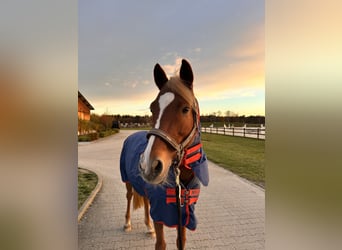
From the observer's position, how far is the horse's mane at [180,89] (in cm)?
101

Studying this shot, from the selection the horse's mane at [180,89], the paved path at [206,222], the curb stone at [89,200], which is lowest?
the paved path at [206,222]

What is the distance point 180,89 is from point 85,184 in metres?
3.17

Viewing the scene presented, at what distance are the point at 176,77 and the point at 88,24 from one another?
677mm

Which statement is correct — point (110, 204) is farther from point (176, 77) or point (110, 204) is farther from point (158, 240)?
point (176, 77)

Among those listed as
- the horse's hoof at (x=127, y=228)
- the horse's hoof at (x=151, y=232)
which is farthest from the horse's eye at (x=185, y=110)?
the horse's hoof at (x=127, y=228)

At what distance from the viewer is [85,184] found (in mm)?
3398

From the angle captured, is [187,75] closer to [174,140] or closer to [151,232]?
[174,140]

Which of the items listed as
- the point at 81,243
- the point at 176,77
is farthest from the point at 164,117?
the point at 81,243

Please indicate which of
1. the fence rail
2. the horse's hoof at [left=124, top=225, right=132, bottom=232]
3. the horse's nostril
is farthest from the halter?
the horse's hoof at [left=124, top=225, right=132, bottom=232]

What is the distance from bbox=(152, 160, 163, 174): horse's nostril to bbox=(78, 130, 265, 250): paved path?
1.37m

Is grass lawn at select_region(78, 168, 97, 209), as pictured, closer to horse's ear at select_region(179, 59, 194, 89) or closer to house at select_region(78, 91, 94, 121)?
house at select_region(78, 91, 94, 121)

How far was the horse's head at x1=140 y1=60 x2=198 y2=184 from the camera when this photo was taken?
90 centimetres

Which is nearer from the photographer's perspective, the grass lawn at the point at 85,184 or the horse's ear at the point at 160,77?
the horse's ear at the point at 160,77

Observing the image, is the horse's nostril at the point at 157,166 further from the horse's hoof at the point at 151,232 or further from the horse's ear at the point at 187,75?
the horse's hoof at the point at 151,232
